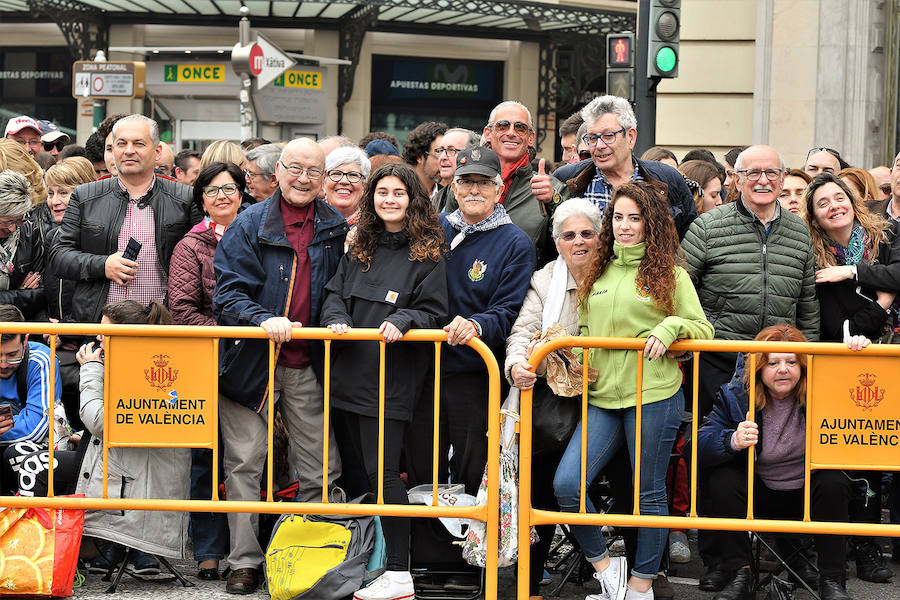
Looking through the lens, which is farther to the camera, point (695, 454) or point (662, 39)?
point (662, 39)

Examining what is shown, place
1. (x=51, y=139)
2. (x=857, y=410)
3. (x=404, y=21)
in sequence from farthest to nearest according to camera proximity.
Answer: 1. (x=404, y=21)
2. (x=51, y=139)
3. (x=857, y=410)

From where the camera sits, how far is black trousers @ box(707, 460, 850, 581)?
5.86m

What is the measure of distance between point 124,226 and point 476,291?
84.3 inches

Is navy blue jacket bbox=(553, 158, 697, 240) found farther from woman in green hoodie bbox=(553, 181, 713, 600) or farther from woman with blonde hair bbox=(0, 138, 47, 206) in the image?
woman with blonde hair bbox=(0, 138, 47, 206)

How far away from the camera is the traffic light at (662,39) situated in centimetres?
1054

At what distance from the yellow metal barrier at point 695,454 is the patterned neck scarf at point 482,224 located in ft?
2.66

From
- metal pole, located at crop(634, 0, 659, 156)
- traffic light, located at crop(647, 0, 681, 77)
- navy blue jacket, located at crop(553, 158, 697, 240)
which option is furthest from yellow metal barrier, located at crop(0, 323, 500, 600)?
traffic light, located at crop(647, 0, 681, 77)

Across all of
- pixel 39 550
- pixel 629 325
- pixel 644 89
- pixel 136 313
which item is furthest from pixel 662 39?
pixel 39 550

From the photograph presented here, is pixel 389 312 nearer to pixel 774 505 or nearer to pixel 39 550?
pixel 39 550

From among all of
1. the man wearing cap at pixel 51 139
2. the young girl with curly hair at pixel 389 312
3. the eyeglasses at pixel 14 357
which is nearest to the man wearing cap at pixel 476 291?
the young girl with curly hair at pixel 389 312

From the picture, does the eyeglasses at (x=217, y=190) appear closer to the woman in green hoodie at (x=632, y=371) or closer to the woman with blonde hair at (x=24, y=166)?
the woman with blonde hair at (x=24, y=166)

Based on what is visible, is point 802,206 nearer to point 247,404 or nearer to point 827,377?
point 827,377

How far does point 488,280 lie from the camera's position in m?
5.98

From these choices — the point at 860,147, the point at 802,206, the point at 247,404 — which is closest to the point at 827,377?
the point at 802,206
